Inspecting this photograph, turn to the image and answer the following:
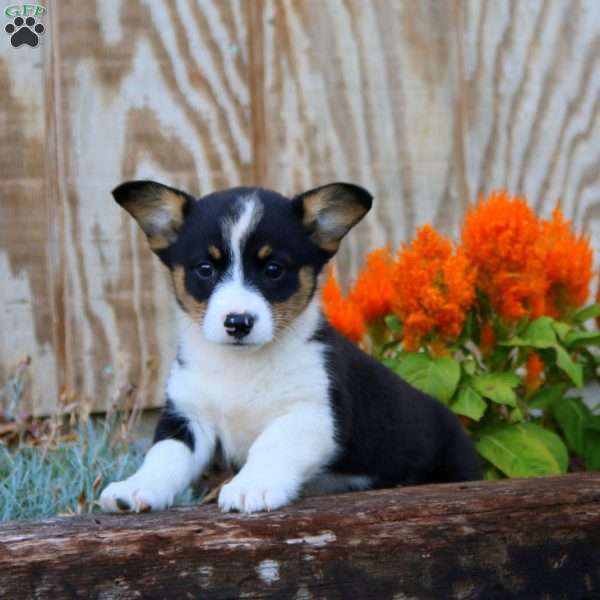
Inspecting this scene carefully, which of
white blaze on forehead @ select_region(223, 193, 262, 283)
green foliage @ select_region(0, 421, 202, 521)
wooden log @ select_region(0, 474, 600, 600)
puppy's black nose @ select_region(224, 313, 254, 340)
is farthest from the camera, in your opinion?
green foliage @ select_region(0, 421, 202, 521)

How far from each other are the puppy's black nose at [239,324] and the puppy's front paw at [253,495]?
410 millimetres

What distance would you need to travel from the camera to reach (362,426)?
3.42 metres

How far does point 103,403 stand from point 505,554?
2.40 meters

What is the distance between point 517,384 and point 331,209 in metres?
1.26

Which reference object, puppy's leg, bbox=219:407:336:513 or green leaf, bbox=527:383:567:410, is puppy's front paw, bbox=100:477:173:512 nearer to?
puppy's leg, bbox=219:407:336:513

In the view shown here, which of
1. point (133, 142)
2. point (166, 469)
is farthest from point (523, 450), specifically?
point (133, 142)

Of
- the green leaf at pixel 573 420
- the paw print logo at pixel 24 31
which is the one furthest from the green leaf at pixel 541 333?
the paw print logo at pixel 24 31

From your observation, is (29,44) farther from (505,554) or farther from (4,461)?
(505,554)

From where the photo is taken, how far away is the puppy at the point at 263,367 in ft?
9.89

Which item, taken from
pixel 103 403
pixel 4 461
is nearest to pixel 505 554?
pixel 4 461

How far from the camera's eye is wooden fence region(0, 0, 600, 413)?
4.70m

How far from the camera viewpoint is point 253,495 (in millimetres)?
2861

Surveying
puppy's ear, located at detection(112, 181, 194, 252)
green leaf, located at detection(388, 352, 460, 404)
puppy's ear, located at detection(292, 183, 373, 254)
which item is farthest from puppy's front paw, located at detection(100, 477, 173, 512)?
green leaf, located at detection(388, 352, 460, 404)

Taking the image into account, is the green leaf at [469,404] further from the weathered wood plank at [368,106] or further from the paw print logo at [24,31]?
the paw print logo at [24,31]
